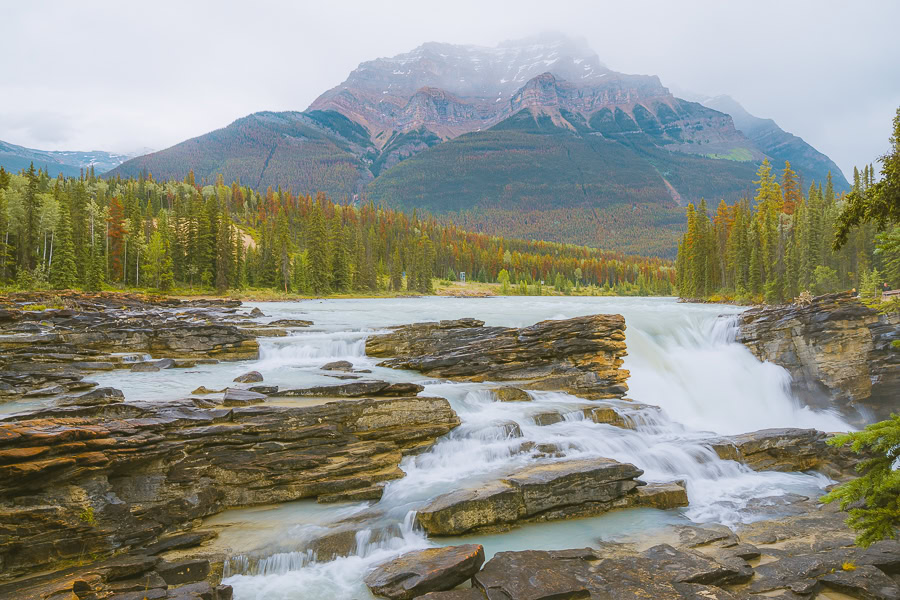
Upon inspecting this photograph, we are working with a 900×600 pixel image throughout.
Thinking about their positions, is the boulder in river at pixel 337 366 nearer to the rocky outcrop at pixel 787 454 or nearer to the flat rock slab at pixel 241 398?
the flat rock slab at pixel 241 398

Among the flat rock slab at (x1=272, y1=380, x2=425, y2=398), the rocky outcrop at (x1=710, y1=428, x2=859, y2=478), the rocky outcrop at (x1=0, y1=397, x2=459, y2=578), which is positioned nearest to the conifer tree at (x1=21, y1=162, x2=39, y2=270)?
the flat rock slab at (x1=272, y1=380, x2=425, y2=398)

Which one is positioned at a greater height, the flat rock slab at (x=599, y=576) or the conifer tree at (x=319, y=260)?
the conifer tree at (x=319, y=260)

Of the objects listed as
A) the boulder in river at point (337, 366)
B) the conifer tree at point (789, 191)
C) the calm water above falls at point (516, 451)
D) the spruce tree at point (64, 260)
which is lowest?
the calm water above falls at point (516, 451)

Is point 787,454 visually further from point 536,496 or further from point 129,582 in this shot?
point 129,582

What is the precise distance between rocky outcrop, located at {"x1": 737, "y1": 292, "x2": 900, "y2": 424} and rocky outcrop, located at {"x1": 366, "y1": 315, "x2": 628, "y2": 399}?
43.7ft

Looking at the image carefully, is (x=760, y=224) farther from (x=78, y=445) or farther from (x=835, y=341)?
(x=78, y=445)

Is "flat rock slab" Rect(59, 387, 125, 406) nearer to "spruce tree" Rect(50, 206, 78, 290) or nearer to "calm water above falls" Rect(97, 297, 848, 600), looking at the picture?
"calm water above falls" Rect(97, 297, 848, 600)

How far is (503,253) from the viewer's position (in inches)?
6905

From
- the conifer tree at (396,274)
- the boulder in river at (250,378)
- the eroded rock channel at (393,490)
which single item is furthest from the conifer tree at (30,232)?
the conifer tree at (396,274)

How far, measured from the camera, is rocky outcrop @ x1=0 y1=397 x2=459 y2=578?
8.48 metres

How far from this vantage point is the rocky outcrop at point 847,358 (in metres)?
26.2

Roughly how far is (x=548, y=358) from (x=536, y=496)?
11.5 metres

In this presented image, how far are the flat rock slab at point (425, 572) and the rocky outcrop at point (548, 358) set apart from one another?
482 inches

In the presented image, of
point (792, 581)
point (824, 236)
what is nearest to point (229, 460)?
point (792, 581)
